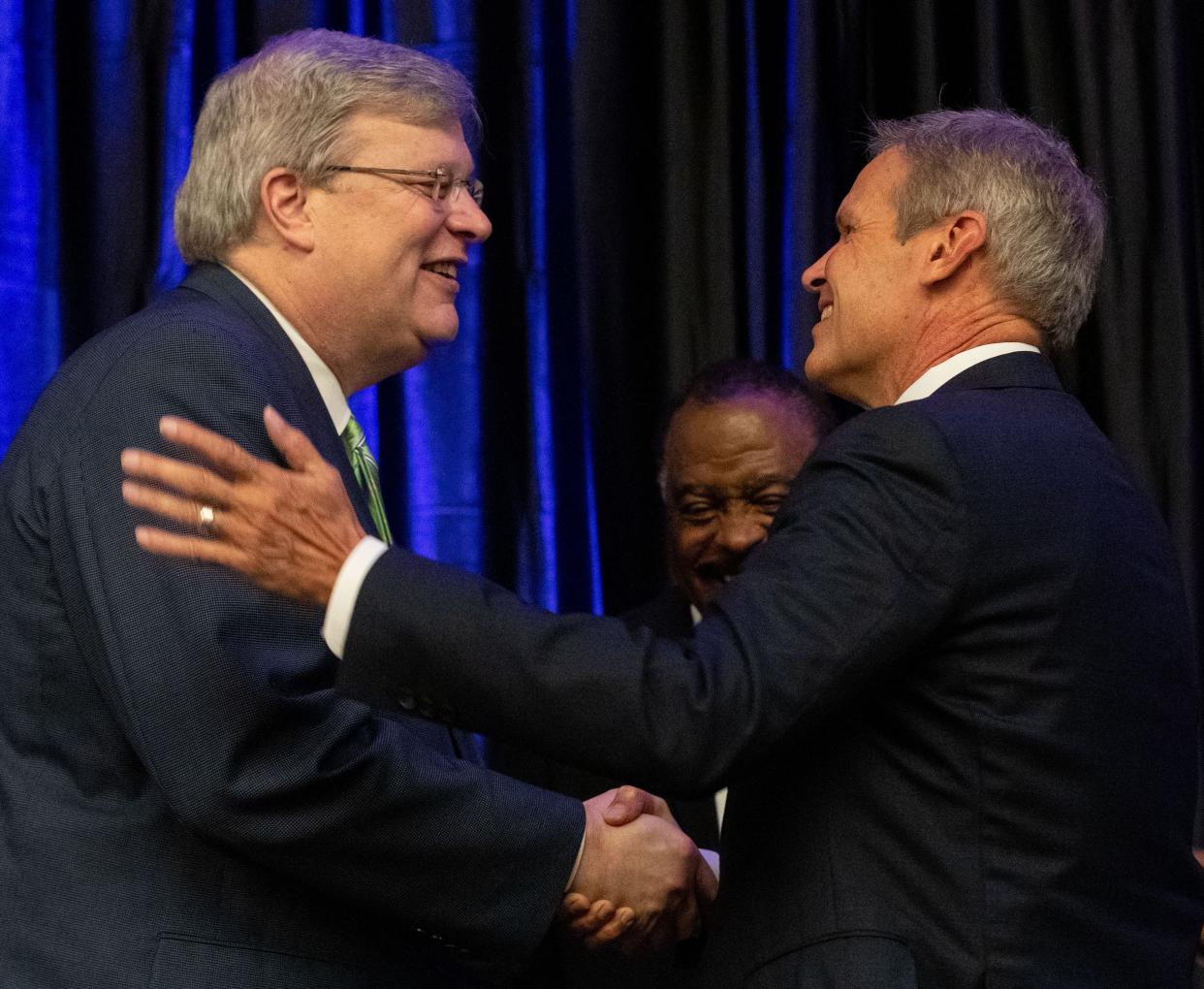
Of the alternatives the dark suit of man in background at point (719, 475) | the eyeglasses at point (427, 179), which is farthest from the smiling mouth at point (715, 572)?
the eyeglasses at point (427, 179)

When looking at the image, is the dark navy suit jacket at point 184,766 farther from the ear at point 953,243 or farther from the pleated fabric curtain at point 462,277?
the pleated fabric curtain at point 462,277

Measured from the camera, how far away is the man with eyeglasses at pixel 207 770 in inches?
66.4

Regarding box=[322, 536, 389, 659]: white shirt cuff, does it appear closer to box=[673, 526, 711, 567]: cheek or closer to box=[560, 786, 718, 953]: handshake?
box=[560, 786, 718, 953]: handshake

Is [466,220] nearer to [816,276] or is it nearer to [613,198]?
[816,276]

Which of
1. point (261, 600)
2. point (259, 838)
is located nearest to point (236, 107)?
point (261, 600)

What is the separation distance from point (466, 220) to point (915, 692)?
1026mm

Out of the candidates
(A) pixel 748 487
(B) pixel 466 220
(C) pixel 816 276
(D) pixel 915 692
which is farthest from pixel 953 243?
(A) pixel 748 487

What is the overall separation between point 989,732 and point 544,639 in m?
0.47

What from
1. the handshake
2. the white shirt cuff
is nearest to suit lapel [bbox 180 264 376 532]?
the white shirt cuff

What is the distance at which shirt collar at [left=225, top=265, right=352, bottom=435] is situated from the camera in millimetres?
2047

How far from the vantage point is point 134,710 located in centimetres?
168

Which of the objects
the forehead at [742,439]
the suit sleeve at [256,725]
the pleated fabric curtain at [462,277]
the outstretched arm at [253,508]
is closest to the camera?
the outstretched arm at [253,508]

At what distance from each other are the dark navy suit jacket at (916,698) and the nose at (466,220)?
32.4 inches

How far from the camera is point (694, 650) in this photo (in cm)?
156
